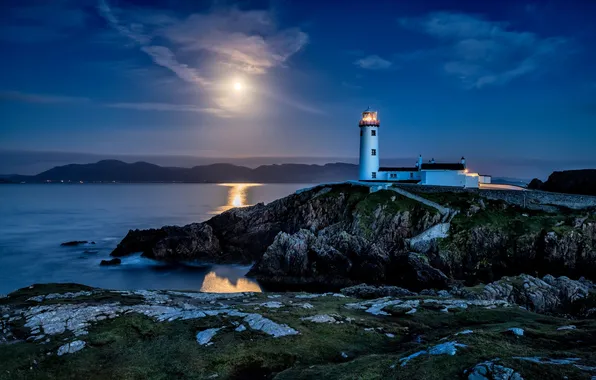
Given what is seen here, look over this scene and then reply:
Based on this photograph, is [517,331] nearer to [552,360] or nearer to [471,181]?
[552,360]

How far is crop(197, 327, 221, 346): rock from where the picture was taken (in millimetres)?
23841

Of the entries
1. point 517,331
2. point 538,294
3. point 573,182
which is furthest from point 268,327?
point 573,182

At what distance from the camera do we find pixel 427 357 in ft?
60.1

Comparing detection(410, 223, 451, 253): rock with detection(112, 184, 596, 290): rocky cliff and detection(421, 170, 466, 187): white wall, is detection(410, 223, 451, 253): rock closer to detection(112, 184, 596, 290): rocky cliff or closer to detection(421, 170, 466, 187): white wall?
detection(112, 184, 596, 290): rocky cliff

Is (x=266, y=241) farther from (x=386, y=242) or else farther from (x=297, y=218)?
(x=386, y=242)

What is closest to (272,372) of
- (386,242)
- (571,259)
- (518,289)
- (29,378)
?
(29,378)

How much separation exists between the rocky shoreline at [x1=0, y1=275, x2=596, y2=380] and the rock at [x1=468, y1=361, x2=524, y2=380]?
48 millimetres

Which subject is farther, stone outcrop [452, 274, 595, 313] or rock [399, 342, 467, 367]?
stone outcrop [452, 274, 595, 313]

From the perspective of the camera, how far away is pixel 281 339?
24.3 meters

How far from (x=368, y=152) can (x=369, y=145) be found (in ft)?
5.36

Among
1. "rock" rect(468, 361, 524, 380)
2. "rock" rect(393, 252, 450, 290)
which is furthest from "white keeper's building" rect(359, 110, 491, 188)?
"rock" rect(468, 361, 524, 380)

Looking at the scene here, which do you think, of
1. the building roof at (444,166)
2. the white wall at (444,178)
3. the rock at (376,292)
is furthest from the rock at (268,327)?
the building roof at (444,166)

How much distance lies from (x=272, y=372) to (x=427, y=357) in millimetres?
8020

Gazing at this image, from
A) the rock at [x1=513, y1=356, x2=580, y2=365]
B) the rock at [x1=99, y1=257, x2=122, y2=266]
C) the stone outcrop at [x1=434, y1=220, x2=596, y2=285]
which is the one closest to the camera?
the rock at [x1=513, y1=356, x2=580, y2=365]
